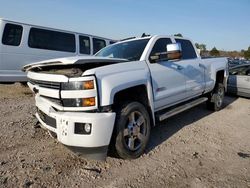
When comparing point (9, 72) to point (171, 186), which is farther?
point (9, 72)

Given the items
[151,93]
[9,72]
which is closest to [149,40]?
[151,93]

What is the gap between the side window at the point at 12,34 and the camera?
7.63m

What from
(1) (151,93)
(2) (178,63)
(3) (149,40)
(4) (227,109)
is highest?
(3) (149,40)

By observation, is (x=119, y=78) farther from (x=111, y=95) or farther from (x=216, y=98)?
(x=216, y=98)

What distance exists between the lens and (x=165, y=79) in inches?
178

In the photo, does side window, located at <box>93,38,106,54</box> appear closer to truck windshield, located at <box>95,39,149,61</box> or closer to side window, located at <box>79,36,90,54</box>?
side window, located at <box>79,36,90,54</box>

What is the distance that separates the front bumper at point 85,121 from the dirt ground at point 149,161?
17.4 inches

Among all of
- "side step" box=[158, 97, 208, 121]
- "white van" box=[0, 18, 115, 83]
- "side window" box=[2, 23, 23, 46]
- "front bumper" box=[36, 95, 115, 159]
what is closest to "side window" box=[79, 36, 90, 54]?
"white van" box=[0, 18, 115, 83]

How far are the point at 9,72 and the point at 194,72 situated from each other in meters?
5.33

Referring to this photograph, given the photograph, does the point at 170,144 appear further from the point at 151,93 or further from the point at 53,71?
the point at 53,71

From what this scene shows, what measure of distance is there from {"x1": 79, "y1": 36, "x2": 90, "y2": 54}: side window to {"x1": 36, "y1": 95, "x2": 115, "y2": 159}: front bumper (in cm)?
706

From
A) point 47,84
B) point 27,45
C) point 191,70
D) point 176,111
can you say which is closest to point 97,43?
point 27,45

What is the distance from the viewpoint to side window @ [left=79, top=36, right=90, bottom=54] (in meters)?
10.1

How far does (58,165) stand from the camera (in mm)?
3646
